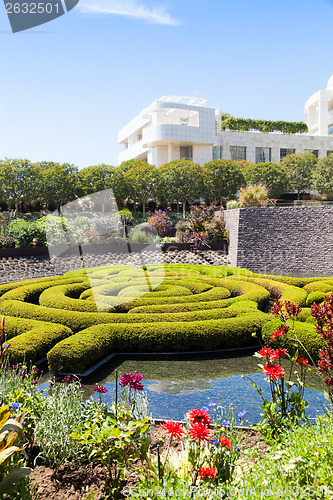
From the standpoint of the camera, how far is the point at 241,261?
797 inches

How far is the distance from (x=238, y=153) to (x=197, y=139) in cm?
661

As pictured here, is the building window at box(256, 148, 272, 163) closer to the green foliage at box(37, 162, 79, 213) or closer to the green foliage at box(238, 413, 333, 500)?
the green foliage at box(37, 162, 79, 213)

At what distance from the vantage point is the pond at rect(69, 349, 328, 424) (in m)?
5.64

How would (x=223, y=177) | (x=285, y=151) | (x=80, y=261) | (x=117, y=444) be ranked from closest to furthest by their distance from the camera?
1. (x=117, y=444)
2. (x=80, y=261)
3. (x=223, y=177)
4. (x=285, y=151)

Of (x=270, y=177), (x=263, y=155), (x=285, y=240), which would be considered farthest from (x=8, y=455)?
(x=263, y=155)

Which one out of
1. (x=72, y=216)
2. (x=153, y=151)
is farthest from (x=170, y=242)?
(x=153, y=151)

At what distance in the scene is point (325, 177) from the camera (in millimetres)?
36656

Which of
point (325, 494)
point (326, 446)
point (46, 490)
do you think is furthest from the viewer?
point (46, 490)

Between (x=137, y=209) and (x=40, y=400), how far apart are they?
33111 millimetres

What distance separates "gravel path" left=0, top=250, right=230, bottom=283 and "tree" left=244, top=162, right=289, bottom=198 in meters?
16.2

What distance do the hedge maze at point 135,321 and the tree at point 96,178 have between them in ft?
63.3

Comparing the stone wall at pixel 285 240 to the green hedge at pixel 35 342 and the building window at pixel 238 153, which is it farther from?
the building window at pixel 238 153

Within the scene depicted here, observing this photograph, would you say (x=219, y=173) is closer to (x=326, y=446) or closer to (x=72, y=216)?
(x=72, y=216)

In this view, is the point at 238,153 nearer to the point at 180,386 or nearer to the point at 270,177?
the point at 270,177
